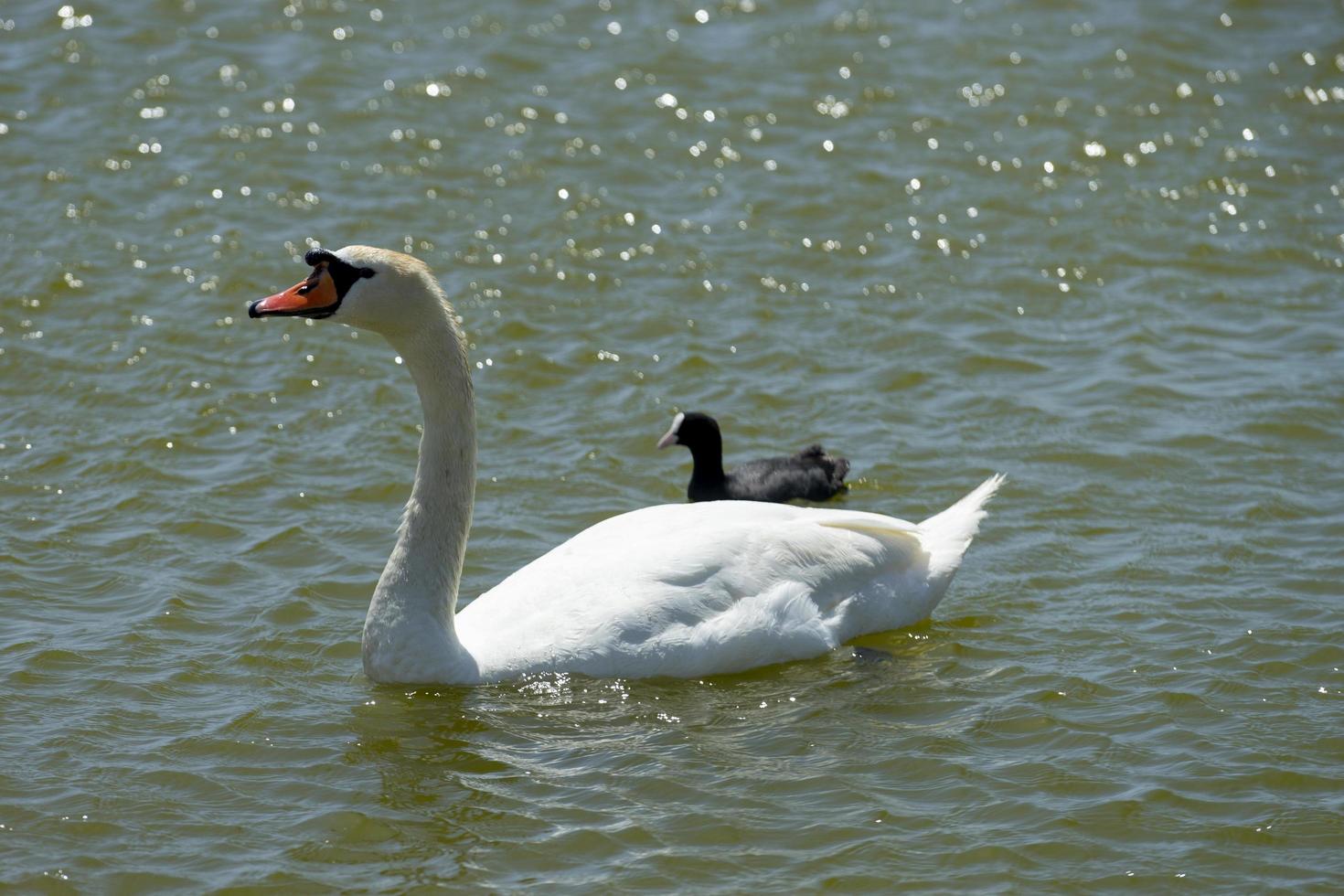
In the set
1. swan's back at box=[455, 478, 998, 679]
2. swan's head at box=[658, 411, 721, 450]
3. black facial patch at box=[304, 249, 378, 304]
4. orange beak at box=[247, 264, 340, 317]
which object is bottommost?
swan's back at box=[455, 478, 998, 679]

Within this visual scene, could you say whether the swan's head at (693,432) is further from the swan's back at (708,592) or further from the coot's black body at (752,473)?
the swan's back at (708,592)

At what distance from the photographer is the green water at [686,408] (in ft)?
21.8

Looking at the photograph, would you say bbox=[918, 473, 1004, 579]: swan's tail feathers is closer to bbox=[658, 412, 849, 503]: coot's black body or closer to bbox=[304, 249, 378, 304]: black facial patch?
bbox=[658, 412, 849, 503]: coot's black body

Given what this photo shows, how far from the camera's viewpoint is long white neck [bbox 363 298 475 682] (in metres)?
7.46

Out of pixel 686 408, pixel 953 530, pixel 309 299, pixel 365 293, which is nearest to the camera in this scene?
pixel 309 299

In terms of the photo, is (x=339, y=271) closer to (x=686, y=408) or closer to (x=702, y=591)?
(x=702, y=591)

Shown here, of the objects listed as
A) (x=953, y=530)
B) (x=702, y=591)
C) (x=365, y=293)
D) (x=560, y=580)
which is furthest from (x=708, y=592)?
(x=365, y=293)

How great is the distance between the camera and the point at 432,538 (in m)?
7.62

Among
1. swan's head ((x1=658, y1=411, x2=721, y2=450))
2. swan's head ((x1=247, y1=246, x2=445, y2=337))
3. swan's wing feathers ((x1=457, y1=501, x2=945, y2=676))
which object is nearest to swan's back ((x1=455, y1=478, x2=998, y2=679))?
swan's wing feathers ((x1=457, y1=501, x2=945, y2=676))

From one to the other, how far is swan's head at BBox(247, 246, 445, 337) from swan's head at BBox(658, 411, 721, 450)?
2762mm

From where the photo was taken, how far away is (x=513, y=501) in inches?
377

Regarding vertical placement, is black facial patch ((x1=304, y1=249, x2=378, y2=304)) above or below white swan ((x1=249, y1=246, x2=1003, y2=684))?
above

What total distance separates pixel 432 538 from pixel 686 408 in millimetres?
3363

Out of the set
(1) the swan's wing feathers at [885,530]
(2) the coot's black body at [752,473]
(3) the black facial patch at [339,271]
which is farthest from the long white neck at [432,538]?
(2) the coot's black body at [752,473]
